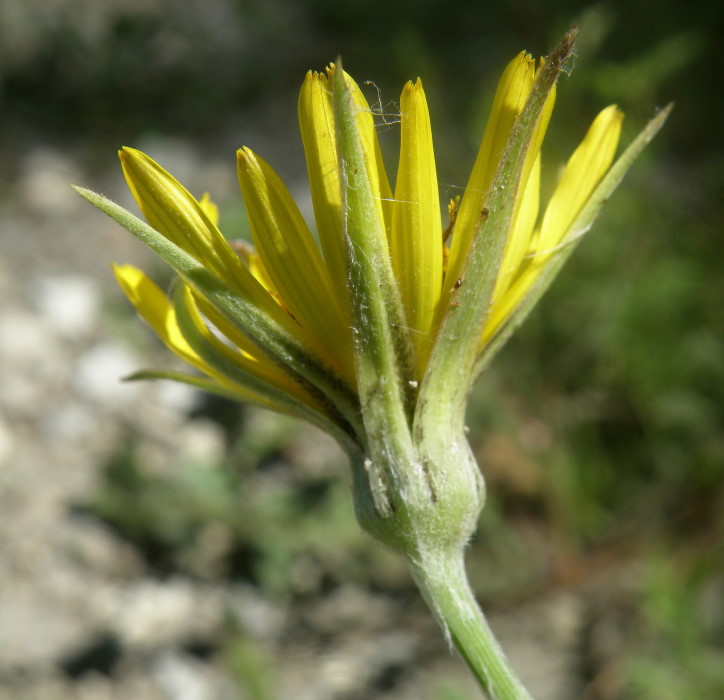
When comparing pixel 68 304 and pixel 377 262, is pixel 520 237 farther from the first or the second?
pixel 68 304

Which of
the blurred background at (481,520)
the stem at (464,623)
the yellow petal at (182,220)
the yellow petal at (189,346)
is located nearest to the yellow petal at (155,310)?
the yellow petal at (189,346)

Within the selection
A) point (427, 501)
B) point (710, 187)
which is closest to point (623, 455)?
point (710, 187)

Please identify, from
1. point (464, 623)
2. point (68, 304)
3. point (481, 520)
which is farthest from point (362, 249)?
point (68, 304)

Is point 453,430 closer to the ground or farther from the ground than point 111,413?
closer to the ground

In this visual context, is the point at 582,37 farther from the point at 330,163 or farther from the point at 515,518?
the point at 330,163

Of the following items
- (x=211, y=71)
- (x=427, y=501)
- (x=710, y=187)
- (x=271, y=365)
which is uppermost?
(x=211, y=71)

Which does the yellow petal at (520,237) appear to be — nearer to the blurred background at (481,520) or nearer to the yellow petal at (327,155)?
the yellow petal at (327,155)
